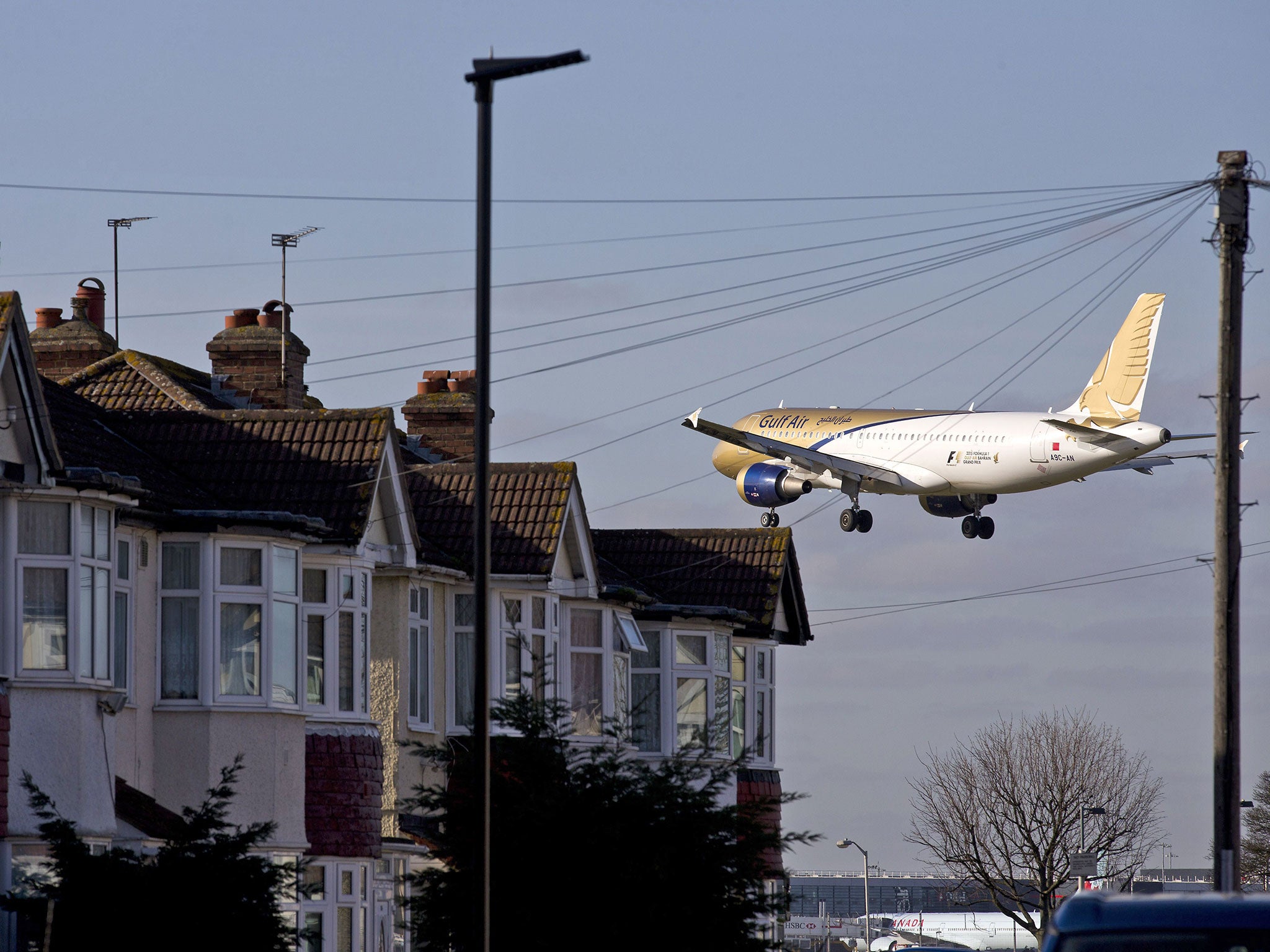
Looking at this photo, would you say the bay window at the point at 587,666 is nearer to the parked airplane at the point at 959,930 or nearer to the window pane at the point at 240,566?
the window pane at the point at 240,566

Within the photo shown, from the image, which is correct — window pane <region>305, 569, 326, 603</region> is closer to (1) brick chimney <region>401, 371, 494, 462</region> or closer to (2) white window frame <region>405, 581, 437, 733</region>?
(2) white window frame <region>405, 581, 437, 733</region>

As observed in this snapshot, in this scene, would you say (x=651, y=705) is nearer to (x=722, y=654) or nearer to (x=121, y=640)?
(x=722, y=654)

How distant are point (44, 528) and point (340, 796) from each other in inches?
235

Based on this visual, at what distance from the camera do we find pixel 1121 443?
55.1m

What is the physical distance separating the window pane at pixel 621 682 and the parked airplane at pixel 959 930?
10570 centimetres

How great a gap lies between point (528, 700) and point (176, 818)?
380 centimetres

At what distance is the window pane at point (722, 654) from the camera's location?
3659 cm

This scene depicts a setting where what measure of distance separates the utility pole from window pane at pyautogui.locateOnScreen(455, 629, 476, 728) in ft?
35.6

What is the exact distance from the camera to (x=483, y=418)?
15.9m

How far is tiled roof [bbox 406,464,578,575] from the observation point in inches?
1211

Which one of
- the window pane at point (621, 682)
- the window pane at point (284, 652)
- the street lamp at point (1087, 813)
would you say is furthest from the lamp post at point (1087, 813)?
the window pane at point (284, 652)

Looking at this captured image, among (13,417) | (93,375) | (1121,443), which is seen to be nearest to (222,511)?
(13,417)

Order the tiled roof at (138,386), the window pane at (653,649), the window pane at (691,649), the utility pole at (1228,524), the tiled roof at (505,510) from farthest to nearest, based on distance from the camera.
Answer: the window pane at (691,649) < the window pane at (653,649) < the tiled roof at (138,386) < the tiled roof at (505,510) < the utility pole at (1228,524)

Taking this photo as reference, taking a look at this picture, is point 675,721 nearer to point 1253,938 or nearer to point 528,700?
point 528,700
